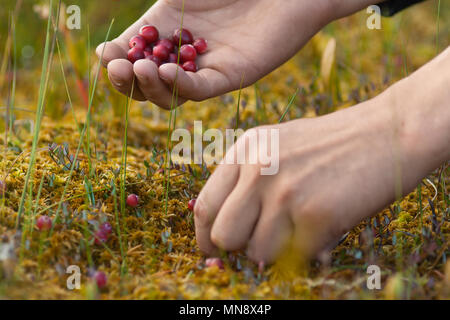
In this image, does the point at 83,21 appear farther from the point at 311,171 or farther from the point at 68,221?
the point at 311,171

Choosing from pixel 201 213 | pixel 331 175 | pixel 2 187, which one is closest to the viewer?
pixel 331 175

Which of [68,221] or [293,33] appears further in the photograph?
[293,33]

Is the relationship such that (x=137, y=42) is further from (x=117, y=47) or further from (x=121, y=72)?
(x=121, y=72)

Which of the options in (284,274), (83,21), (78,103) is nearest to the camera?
(284,274)

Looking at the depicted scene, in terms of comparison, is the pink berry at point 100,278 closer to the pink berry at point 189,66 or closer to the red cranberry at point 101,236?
the red cranberry at point 101,236

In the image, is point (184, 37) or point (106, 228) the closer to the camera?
point (106, 228)

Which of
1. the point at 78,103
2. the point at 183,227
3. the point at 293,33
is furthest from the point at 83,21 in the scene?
the point at 183,227

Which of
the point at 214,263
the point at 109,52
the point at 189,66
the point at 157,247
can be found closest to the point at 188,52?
the point at 189,66
